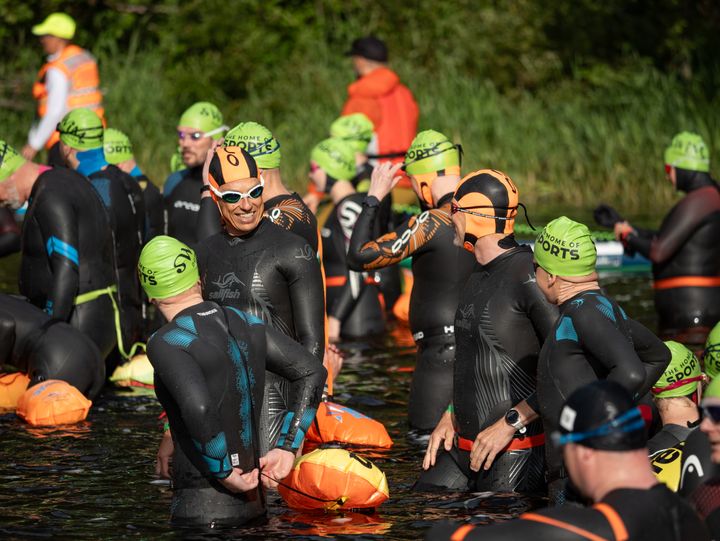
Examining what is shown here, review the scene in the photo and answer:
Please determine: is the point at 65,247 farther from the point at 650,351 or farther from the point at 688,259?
the point at 688,259

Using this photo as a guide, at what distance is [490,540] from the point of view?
4.38 m

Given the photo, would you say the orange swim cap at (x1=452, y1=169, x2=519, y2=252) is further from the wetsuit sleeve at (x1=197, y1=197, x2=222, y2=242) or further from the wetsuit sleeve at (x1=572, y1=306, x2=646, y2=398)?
the wetsuit sleeve at (x1=197, y1=197, x2=222, y2=242)

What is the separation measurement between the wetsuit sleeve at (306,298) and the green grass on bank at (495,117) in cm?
1296

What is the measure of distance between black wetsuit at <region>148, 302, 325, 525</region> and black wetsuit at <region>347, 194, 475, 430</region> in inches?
83.7

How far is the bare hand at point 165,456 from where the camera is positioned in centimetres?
744

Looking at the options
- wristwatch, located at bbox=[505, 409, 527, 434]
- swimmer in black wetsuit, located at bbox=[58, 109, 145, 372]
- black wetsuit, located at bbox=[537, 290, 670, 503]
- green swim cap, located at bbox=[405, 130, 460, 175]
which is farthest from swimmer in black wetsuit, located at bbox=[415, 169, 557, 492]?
swimmer in black wetsuit, located at bbox=[58, 109, 145, 372]

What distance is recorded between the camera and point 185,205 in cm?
1165

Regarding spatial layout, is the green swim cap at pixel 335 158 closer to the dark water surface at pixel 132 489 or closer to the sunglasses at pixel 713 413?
the dark water surface at pixel 132 489

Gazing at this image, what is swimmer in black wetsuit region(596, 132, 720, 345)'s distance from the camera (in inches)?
465

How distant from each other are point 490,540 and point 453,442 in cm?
281

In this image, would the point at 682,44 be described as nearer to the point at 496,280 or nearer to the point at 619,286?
the point at 619,286

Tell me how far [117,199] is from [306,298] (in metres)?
3.72

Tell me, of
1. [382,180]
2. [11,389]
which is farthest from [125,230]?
[382,180]

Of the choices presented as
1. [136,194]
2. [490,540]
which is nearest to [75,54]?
[136,194]
